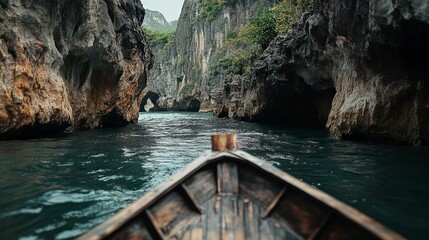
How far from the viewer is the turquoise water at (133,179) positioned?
3641 millimetres

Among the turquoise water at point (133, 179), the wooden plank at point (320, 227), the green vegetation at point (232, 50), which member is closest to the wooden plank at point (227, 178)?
the wooden plank at point (320, 227)

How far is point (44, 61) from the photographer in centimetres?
1108

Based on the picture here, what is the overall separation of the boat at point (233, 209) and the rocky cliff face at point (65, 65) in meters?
7.76

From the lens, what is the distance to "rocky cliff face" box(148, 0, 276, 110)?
169 ft

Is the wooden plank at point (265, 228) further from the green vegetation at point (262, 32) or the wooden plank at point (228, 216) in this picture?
the green vegetation at point (262, 32)

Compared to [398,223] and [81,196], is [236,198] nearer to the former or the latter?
[398,223]

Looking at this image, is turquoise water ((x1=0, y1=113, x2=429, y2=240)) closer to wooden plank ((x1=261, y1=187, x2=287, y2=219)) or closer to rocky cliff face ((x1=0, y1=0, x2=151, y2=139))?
wooden plank ((x1=261, y1=187, x2=287, y2=219))

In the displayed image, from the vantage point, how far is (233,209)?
3193 millimetres

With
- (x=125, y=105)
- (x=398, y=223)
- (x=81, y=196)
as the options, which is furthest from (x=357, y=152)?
(x=125, y=105)

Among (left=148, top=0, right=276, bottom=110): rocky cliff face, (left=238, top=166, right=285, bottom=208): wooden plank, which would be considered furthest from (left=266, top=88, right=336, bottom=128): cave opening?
(left=148, top=0, right=276, bottom=110): rocky cliff face

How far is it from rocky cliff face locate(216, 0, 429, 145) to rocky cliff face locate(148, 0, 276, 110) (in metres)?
31.6

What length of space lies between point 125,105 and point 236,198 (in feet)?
59.1

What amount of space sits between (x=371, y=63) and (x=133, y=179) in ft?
24.5

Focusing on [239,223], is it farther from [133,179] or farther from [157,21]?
[157,21]
